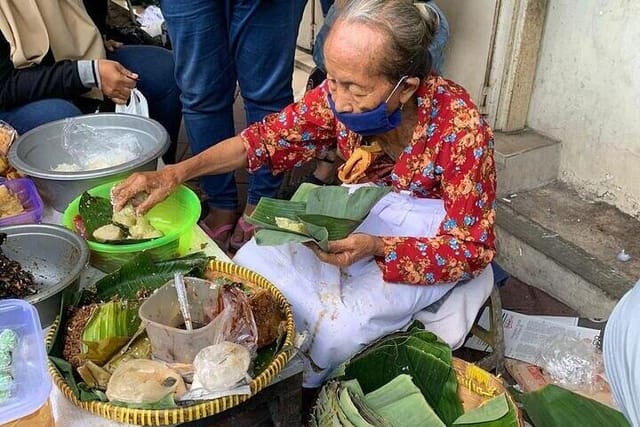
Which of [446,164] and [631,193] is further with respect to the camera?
[631,193]

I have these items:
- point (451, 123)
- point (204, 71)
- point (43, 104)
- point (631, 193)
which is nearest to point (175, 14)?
point (204, 71)

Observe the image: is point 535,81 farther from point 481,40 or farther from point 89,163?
point 89,163

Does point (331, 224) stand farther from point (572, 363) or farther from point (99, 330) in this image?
point (572, 363)

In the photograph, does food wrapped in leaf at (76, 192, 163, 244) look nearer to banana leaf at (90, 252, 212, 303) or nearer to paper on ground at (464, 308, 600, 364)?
banana leaf at (90, 252, 212, 303)

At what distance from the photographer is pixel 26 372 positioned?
119 cm

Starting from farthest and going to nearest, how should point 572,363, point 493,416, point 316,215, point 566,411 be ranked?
1. point 572,363
2. point 316,215
3. point 493,416
4. point 566,411

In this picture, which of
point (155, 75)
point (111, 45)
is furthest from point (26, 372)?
point (111, 45)

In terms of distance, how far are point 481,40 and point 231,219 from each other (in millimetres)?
1300

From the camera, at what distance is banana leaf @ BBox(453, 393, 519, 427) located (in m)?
1.51

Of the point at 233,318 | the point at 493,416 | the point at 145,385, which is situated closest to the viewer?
the point at 145,385

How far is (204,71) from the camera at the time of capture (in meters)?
2.53

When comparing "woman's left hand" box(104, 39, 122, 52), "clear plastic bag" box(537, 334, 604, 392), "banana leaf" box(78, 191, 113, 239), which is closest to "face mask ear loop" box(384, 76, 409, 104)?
"banana leaf" box(78, 191, 113, 239)

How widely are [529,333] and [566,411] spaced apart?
1.30 meters

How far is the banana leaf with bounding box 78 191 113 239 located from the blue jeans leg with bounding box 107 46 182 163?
1187mm
